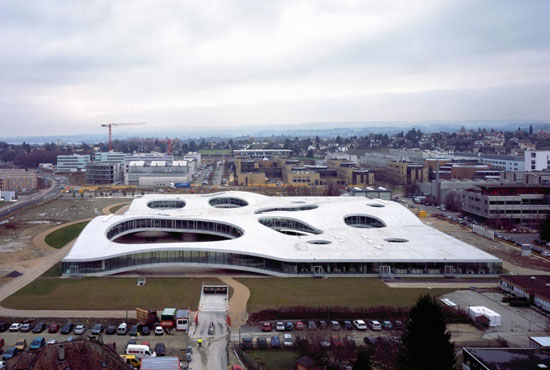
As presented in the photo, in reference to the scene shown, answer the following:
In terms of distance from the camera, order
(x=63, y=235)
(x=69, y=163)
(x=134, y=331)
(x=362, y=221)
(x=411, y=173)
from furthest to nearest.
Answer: (x=69, y=163) < (x=411, y=173) < (x=63, y=235) < (x=362, y=221) < (x=134, y=331)

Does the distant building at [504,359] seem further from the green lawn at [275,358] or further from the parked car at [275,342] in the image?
the parked car at [275,342]

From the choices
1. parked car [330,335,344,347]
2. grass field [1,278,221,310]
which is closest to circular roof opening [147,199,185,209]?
grass field [1,278,221,310]

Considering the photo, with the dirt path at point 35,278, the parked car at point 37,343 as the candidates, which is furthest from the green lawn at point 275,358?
the parked car at point 37,343

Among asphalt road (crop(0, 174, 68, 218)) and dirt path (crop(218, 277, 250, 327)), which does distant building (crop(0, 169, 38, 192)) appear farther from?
dirt path (crop(218, 277, 250, 327))

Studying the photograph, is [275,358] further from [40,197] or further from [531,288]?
[40,197]

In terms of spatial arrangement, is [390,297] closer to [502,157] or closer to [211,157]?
[502,157]

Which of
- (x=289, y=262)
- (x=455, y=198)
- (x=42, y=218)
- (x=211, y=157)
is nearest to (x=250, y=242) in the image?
(x=289, y=262)

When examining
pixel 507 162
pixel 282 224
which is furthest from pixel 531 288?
pixel 507 162
